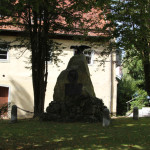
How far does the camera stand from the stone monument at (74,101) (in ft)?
35.0

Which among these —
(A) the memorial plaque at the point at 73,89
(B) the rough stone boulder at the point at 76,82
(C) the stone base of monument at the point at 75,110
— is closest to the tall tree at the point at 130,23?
(B) the rough stone boulder at the point at 76,82

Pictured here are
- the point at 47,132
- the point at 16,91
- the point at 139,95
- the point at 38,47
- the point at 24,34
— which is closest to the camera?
the point at 47,132

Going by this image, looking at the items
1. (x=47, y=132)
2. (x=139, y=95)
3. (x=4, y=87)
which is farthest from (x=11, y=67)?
(x=47, y=132)

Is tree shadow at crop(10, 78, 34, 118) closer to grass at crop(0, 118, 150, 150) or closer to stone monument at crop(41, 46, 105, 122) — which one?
stone monument at crop(41, 46, 105, 122)

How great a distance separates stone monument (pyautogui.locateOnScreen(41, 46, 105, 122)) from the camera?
10.7 metres

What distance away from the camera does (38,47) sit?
12695mm

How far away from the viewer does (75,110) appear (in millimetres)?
10719

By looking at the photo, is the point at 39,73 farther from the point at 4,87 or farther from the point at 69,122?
the point at 4,87

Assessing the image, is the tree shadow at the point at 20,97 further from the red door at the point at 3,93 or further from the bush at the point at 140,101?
the bush at the point at 140,101

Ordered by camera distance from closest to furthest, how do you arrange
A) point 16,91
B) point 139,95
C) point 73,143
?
point 73,143, point 16,91, point 139,95

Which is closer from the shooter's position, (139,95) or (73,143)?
(73,143)

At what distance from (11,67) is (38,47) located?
6.46m

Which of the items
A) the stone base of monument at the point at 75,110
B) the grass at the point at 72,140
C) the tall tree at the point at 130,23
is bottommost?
the grass at the point at 72,140

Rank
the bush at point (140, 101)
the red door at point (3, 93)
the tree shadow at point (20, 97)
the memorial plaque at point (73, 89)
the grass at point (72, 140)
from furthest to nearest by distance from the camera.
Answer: the bush at point (140, 101)
the red door at point (3, 93)
the tree shadow at point (20, 97)
the memorial plaque at point (73, 89)
the grass at point (72, 140)
